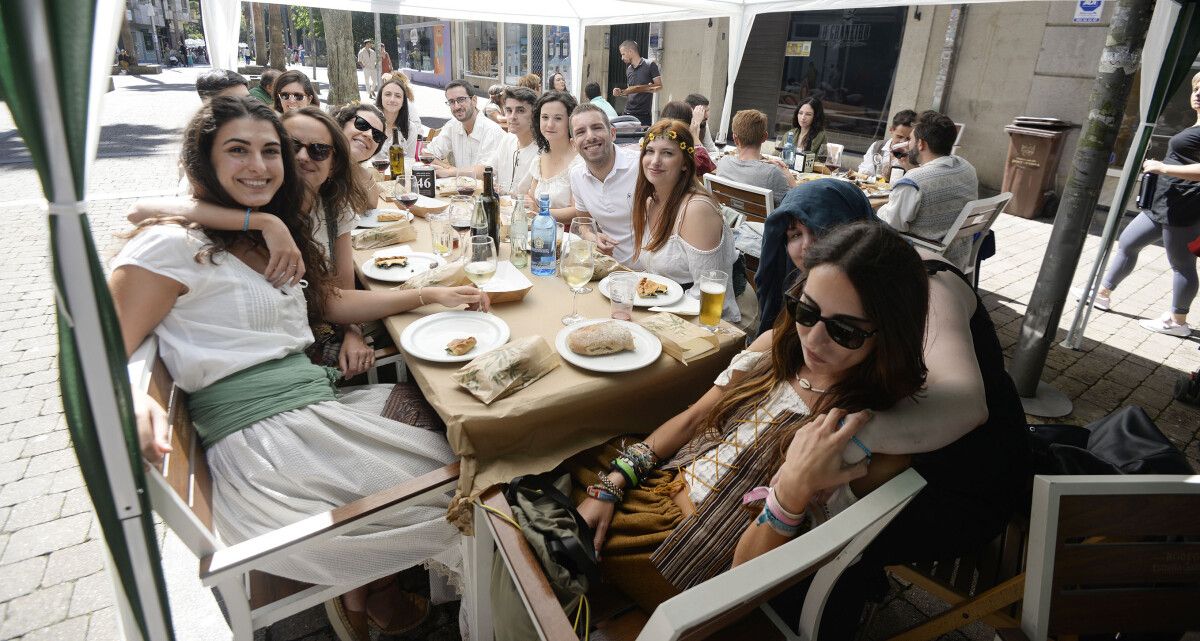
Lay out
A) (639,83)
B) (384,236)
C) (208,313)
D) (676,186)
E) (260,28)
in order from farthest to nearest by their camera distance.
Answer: (260,28) < (639,83) < (384,236) < (676,186) < (208,313)

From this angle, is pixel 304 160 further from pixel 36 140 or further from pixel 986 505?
pixel 986 505

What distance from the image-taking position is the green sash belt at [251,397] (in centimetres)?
184

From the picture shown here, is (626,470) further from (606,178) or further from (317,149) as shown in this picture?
(606,178)

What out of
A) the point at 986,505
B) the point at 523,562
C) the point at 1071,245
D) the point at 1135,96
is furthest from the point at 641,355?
the point at 1135,96

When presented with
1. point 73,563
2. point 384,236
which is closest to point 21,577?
point 73,563

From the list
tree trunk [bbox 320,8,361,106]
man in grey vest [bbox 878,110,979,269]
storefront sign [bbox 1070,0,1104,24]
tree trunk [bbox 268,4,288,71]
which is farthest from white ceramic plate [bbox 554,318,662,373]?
tree trunk [bbox 268,4,288,71]

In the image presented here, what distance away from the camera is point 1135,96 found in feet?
24.7

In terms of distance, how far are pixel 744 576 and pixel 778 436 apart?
1.99ft

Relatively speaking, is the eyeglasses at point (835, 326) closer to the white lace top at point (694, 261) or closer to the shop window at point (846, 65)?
the white lace top at point (694, 261)

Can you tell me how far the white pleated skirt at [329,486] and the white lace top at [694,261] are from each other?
60.5 inches

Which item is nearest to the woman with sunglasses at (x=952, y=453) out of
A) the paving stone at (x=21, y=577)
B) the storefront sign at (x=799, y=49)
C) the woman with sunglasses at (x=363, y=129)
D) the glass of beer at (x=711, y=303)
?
the glass of beer at (x=711, y=303)

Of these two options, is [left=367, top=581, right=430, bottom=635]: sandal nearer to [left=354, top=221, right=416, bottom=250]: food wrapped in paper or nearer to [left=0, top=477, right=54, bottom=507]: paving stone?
[left=354, top=221, right=416, bottom=250]: food wrapped in paper

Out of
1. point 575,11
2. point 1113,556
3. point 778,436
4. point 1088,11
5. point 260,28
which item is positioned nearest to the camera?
point 1113,556

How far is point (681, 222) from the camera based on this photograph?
3012 mm
